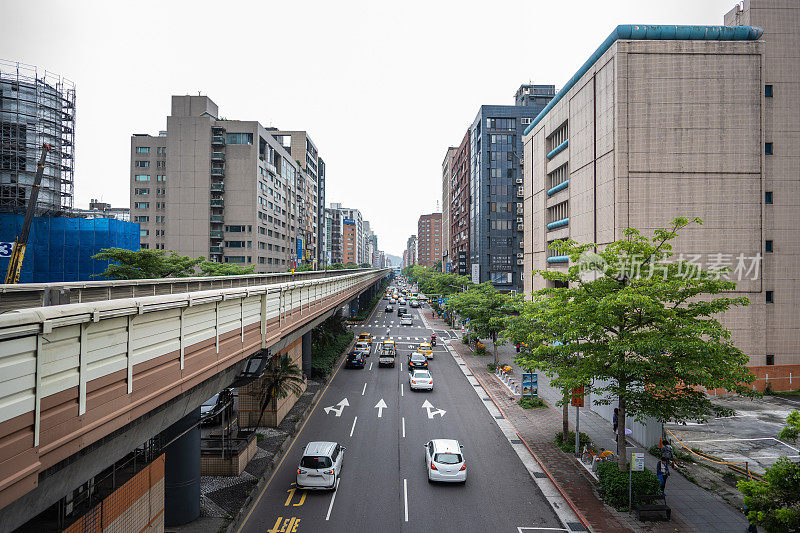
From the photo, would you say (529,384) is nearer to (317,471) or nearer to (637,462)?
(637,462)

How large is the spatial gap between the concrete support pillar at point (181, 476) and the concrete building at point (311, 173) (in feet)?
306

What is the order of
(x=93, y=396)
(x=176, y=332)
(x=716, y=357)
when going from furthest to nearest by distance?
(x=716, y=357) < (x=176, y=332) < (x=93, y=396)

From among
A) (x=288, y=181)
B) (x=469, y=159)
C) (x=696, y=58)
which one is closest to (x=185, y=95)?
(x=288, y=181)

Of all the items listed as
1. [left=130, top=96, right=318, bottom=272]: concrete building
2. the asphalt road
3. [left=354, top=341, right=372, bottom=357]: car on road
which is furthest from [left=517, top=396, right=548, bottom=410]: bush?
[left=130, top=96, right=318, bottom=272]: concrete building

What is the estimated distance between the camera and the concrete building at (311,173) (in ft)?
342

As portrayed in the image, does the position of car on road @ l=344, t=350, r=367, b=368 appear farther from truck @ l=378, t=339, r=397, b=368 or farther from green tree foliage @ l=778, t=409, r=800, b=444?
green tree foliage @ l=778, t=409, r=800, b=444

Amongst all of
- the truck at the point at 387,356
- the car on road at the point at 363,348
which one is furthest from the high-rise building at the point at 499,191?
the truck at the point at 387,356

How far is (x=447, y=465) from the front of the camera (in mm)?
16078

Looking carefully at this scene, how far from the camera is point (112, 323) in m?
6.73

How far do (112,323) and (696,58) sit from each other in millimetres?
37673

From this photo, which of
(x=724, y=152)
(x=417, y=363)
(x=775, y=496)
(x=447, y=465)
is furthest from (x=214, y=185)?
(x=775, y=496)

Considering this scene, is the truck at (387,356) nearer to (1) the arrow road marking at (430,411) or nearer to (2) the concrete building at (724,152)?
(1) the arrow road marking at (430,411)

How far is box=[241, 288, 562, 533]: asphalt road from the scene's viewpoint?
13.6 metres

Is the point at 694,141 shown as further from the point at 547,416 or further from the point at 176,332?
the point at 176,332
